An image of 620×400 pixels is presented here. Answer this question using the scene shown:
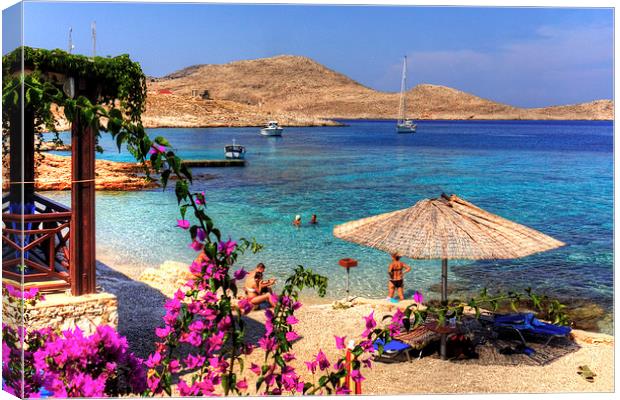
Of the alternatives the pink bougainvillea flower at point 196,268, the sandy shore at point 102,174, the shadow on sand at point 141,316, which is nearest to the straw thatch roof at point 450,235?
the shadow on sand at point 141,316

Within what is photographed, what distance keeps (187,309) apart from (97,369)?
47.2 inches

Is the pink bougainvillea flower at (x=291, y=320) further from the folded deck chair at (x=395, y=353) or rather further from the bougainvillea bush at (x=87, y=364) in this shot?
the folded deck chair at (x=395, y=353)

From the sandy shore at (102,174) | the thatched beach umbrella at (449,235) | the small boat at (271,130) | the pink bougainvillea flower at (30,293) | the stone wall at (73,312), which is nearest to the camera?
the pink bougainvillea flower at (30,293)

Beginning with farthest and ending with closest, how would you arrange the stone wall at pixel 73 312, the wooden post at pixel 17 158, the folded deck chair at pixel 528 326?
the folded deck chair at pixel 528 326 → the stone wall at pixel 73 312 → the wooden post at pixel 17 158

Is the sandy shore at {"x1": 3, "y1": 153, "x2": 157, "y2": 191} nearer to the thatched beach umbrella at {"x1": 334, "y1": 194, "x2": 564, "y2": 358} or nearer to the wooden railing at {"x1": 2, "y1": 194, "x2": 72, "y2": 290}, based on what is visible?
the wooden railing at {"x1": 2, "y1": 194, "x2": 72, "y2": 290}

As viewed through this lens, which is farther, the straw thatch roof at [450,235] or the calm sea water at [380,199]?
the calm sea water at [380,199]

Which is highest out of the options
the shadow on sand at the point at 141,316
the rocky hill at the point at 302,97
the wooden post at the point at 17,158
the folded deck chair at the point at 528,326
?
the rocky hill at the point at 302,97

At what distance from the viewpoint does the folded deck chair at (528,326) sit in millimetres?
7250

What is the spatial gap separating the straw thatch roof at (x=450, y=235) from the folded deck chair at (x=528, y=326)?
2.90 ft

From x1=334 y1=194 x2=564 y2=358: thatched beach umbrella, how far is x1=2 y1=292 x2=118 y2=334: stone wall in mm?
2455

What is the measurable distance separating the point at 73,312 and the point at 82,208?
79 cm

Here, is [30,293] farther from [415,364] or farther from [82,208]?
[415,364]

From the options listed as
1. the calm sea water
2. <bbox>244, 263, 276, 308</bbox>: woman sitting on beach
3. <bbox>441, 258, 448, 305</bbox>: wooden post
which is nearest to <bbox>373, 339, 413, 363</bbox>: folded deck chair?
<bbox>441, 258, 448, 305</bbox>: wooden post

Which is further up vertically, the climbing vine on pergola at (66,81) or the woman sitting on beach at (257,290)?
the climbing vine on pergola at (66,81)
